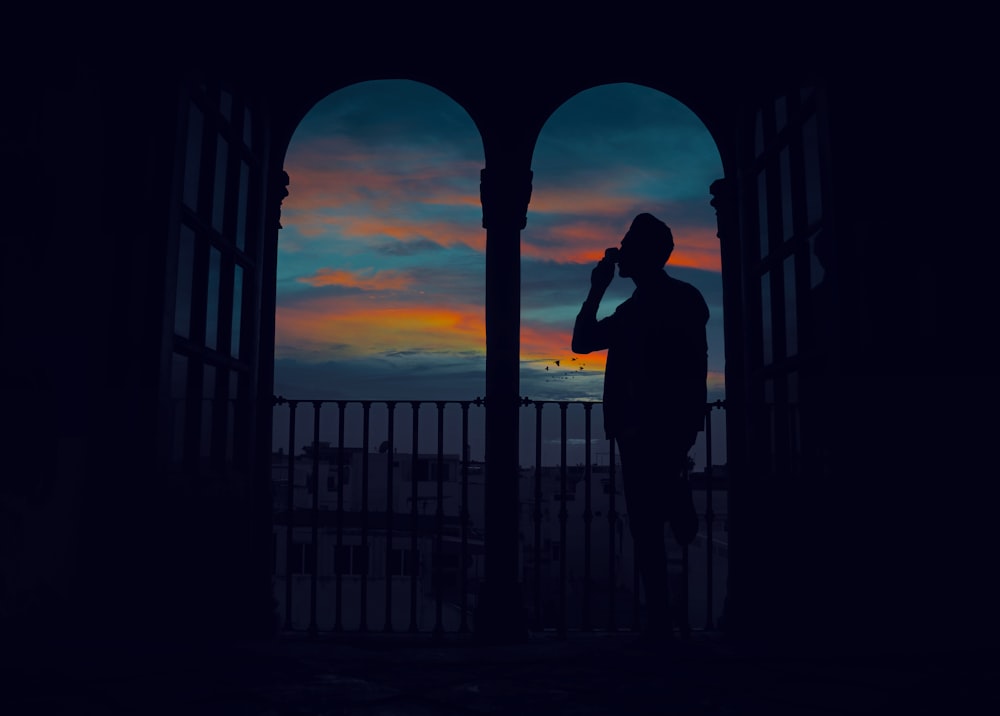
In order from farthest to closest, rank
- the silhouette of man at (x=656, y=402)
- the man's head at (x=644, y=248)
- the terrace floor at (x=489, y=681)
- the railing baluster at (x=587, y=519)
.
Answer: the railing baluster at (x=587, y=519)
the man's head at (x=644, y=248)
the silhouette of man at (x=656, y=402)
the terrace floor at (x=489, y=681)

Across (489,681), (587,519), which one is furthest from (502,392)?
(489,681)

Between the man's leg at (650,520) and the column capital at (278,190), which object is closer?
the man's leg at (650,520)

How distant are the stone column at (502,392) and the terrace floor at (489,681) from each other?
1.05 m

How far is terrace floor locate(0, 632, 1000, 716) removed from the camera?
1.99m

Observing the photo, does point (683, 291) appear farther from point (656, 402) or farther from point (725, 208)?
point (725, 208)

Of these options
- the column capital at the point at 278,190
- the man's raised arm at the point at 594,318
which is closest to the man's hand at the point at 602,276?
the man's raised arm at the point at 594,318

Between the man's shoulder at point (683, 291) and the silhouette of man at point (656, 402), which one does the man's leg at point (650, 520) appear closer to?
the silhouette of man at point (656, 402)

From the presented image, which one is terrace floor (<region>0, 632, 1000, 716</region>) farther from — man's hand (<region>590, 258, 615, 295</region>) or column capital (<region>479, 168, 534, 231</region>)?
column capital (<region>479, 168, 534, 231</region>)

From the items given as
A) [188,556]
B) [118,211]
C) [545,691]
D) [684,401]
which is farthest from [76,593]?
[684,401]

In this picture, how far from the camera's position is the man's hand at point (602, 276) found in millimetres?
3039

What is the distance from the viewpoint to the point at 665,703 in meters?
2.05

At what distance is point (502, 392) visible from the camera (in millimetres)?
4043

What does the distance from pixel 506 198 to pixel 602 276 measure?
4.12 ft

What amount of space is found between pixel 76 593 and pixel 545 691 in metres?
1.79
